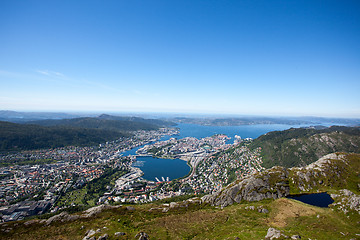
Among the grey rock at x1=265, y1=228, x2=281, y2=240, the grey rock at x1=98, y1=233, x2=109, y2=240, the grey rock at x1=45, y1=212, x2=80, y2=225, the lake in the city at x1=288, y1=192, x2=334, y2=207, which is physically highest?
Result: the grey rock at x1=265, y1=228, x2=281, y2=240

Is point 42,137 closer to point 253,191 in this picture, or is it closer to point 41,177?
point 41,177

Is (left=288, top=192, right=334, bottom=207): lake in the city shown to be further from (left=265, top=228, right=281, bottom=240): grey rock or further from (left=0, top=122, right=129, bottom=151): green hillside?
(left=0, top=122, right=129, bottom=151): green hillside

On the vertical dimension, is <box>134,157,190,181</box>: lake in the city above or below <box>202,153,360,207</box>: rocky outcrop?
below

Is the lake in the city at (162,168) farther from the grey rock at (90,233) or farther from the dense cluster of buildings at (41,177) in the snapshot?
the grey rock at (90,233)

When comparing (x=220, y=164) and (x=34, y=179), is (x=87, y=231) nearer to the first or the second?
(x=34, y=179)

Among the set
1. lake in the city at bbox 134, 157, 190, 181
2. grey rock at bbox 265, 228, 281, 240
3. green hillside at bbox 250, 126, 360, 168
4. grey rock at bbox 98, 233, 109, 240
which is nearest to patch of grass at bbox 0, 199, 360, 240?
grey rock at bbox 98, 233, 109, 240

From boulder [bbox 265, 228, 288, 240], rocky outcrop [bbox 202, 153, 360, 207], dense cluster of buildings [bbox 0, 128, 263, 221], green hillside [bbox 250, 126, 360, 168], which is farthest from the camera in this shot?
green hillside [bbox 250, 126, 360, 168]

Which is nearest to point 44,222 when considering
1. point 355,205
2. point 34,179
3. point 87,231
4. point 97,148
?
point 87,231

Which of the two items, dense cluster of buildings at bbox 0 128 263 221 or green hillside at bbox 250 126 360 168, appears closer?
dense cluster of buildings at bbox 0 128 263 221

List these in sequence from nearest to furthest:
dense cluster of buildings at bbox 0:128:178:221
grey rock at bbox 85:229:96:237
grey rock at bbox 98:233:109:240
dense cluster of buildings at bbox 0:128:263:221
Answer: grey rock at bbox 98:233:109:240
grey rock at bbox 85:229:96:237
dense cluster of buildings at bbox 0:128:178:221
dense cluster of buildings at bbox 0:128:263:221
